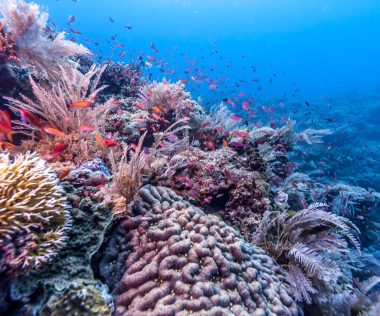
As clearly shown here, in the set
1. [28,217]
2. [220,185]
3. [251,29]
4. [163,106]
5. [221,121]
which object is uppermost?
[251,29]

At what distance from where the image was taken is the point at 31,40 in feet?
15.6

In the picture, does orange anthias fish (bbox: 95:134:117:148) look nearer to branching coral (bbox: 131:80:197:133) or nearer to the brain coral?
the brain coral

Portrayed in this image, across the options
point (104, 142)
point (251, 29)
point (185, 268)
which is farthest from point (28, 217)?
point (251, 29)

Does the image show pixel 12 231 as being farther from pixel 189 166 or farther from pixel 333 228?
pixel 333 228

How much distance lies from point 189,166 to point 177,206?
60.3 inches

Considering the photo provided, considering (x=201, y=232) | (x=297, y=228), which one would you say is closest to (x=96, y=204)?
(x=201, y=232)

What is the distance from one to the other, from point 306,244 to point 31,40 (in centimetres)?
563

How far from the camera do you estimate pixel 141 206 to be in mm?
3207

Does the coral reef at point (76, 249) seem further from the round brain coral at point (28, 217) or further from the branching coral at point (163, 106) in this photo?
the branching coral at point (163, 106)

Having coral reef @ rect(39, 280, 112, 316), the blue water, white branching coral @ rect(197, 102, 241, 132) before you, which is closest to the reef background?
coral reef @ rect(39, 280, 112, 316)

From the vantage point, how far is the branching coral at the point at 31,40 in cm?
460

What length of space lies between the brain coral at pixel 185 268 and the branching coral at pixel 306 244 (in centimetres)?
28

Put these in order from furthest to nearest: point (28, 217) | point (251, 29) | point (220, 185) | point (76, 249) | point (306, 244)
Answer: point (251, 29)
point (220, 185)
point (306, 244)
point (76, 249)
point (28, 217)

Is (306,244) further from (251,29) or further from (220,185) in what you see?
(251,29)
